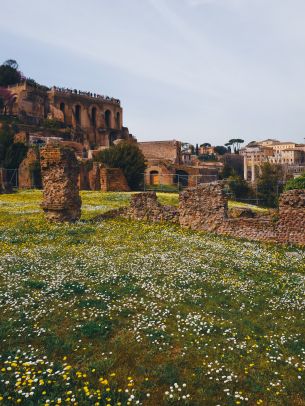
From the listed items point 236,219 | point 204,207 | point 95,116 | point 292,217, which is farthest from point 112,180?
point 95,116

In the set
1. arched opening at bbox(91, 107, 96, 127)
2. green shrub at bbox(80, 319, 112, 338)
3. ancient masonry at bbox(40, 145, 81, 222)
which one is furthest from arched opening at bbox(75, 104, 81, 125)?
green shrub at bbox(80, 319, 112, 338)

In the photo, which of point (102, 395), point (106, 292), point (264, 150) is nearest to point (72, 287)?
point (106, 292)

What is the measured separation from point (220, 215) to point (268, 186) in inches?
1565

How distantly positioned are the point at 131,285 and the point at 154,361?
3082 mm

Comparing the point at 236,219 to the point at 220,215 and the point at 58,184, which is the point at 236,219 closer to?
the point at 220,215

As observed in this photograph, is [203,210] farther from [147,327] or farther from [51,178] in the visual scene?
[147,327]

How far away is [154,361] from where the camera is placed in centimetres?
555

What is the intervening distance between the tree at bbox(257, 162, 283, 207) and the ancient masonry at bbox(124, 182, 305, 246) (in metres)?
33.9

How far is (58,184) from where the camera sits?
18.0m

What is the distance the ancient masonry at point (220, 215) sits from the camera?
14684 mm

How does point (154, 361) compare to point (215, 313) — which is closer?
point (154, 361)

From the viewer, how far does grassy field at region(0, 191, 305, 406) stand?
4871mm

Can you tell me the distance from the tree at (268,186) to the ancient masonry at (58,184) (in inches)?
1450

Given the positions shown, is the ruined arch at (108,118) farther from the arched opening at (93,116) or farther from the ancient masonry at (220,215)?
the ancient masonry at (220,215)
